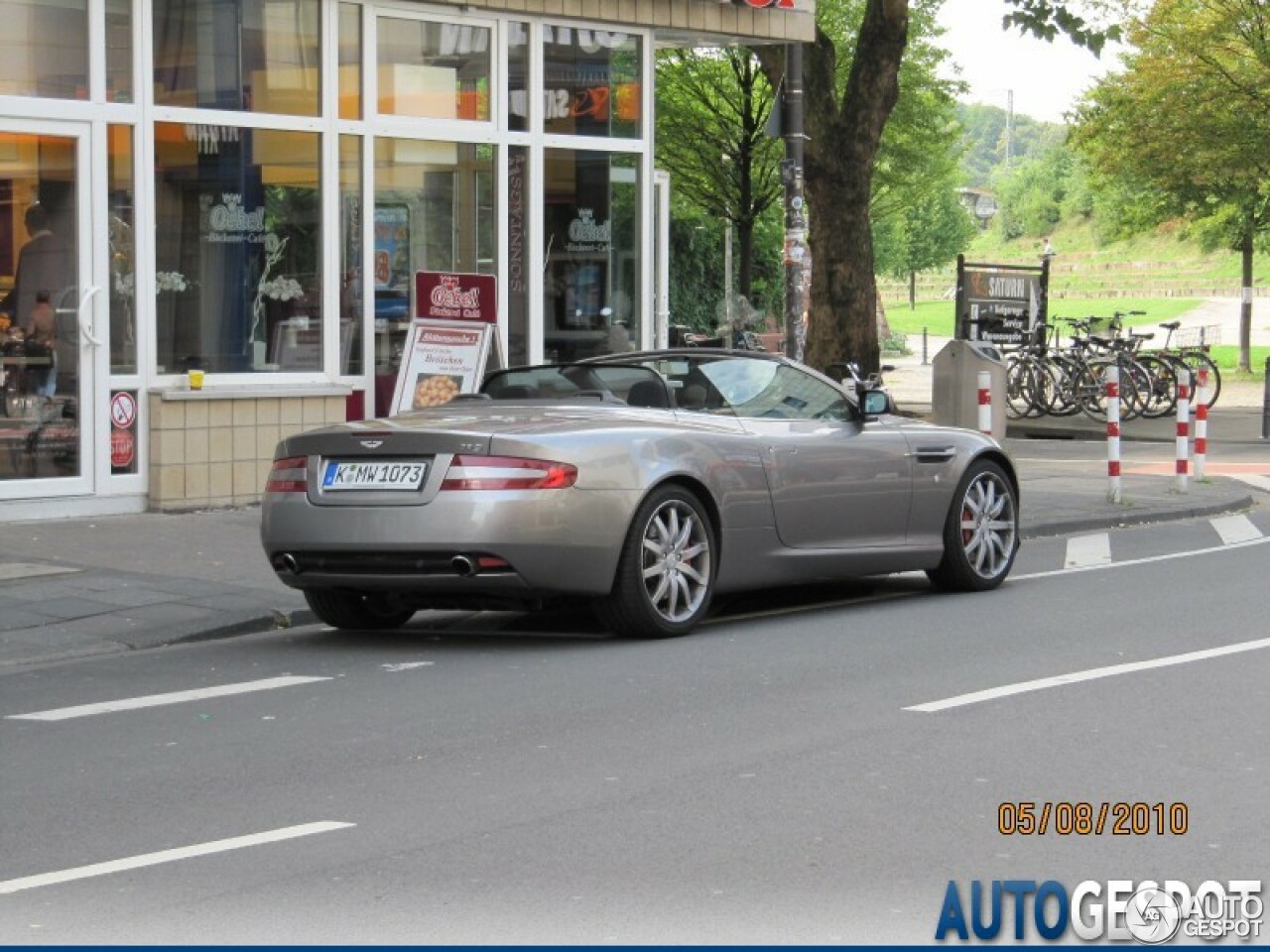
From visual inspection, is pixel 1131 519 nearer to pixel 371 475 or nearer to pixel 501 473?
pixel 501 473

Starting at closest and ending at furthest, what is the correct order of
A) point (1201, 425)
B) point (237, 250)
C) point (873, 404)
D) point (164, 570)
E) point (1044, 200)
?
point (873, 404), point (164, 570), point (237, 250), point (1201, 425), point (1044, 200)

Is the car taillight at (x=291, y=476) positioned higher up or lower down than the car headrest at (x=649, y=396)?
lower down

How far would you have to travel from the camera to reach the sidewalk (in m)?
10.2

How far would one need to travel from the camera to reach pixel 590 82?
58.4ft

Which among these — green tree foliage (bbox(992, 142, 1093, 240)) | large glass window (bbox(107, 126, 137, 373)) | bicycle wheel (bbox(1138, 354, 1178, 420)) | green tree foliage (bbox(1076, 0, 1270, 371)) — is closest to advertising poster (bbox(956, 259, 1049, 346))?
bicycle wheel (bbox(1138, 354, 1178, 420))

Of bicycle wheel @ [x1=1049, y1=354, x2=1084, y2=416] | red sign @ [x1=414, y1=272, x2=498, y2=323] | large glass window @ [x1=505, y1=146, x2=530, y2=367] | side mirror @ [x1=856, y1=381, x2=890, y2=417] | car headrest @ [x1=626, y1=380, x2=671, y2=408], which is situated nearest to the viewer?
car headrest @ [x1=626, y1=380, x2=671, y2=408]

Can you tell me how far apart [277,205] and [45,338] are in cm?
211

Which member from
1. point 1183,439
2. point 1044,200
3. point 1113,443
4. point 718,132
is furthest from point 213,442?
point 1044,200

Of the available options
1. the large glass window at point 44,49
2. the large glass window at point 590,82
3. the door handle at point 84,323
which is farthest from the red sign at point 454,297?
the large glass window at point 44,49

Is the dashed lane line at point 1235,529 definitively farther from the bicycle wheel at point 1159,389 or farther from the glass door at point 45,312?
the bicycle wheel at point 1159,389

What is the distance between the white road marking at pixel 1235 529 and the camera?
1481cm

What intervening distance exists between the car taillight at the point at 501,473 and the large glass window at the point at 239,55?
677cm

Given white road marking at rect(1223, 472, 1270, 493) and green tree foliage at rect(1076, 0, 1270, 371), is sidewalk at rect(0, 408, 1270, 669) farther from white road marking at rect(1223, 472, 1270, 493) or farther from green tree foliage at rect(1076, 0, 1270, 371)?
green tree foliage at rect(1076, 0, 1270, 371)

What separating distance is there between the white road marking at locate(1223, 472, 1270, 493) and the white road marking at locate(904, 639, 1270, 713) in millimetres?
9799
